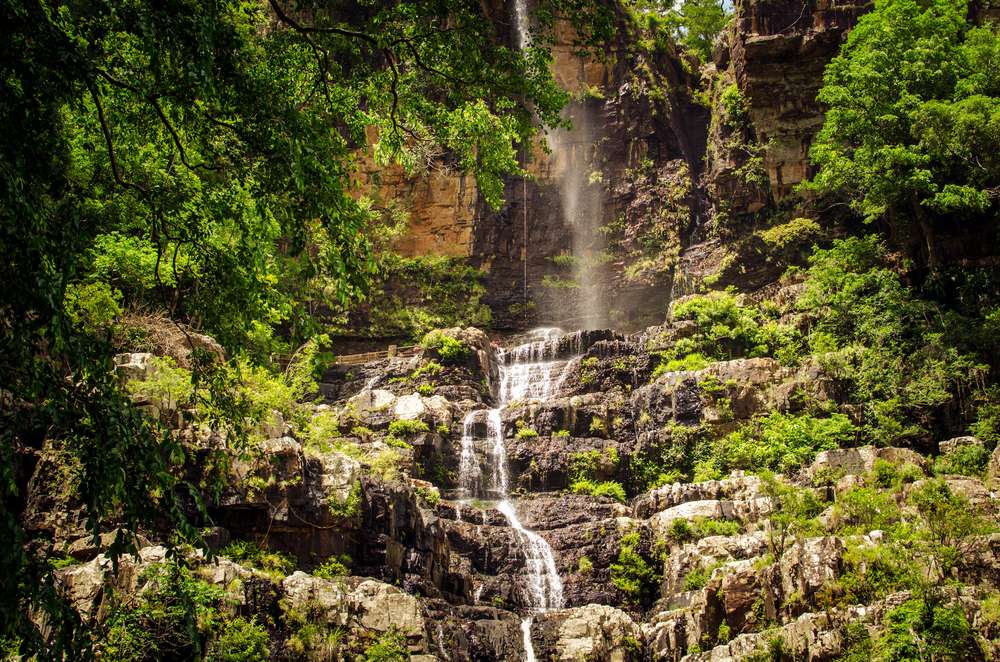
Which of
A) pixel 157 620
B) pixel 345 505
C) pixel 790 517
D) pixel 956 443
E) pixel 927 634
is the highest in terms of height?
pixel 956 443

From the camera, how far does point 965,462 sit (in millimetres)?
Answer: 16844

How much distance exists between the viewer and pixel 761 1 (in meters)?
29.7

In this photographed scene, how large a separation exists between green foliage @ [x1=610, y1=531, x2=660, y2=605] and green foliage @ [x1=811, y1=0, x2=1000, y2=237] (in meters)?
12.1

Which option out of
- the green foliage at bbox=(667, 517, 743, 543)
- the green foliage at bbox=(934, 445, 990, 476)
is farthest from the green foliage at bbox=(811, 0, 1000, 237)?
the green foliage at bbox=(667, 517, 743, 543)

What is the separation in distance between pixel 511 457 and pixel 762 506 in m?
8.06

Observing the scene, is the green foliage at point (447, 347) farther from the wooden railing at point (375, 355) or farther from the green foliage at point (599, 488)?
the green foliage at point (599, 488)

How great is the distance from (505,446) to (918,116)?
1500cm

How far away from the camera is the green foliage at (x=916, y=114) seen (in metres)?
21.3

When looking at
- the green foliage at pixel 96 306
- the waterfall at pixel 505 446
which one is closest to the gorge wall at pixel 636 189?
the waterfall at pixel 505 446

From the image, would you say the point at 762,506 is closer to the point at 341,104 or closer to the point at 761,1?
the point at 341,104

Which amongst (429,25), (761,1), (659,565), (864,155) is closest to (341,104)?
(429,25)

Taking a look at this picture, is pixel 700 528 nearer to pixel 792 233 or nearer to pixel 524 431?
pixel 524 431

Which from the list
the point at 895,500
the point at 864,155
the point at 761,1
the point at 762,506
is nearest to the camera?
the point at 895,500

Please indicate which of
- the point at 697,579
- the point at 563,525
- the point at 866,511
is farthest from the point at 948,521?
the point at 563,525
